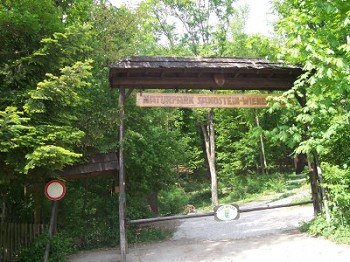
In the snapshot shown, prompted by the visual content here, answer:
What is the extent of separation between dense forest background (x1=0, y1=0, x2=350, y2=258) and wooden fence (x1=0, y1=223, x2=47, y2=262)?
0.56 m

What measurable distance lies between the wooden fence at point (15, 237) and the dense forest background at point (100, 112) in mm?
560

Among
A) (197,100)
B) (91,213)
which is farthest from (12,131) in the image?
(91,213)

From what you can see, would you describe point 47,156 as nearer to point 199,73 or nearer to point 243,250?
point 199,73

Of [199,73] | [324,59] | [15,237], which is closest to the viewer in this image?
Result: [324,59]

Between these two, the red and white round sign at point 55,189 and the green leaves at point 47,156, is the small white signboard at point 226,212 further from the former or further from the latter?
the green leaves at point 47,156

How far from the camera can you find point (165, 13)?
2492 cm

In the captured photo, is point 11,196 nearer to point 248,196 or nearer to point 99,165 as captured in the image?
point 99,165

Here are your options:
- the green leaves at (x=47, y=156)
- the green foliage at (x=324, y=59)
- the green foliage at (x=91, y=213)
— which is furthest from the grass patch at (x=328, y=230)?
the green leaves at (x=47, y=156)

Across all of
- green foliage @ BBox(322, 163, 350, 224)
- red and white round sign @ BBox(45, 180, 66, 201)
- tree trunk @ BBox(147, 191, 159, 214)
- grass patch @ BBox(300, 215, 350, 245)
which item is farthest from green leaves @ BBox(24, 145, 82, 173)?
tree trunk @ BBox(147, 191, 159, 214)

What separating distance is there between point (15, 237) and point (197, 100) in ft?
18.5

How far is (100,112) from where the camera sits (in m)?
8.87

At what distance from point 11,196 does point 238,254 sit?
657cm

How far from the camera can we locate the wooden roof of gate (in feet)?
28.7

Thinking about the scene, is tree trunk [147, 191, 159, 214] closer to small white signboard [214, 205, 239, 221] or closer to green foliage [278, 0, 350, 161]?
small white signboard [214, 205, 239, 221]
